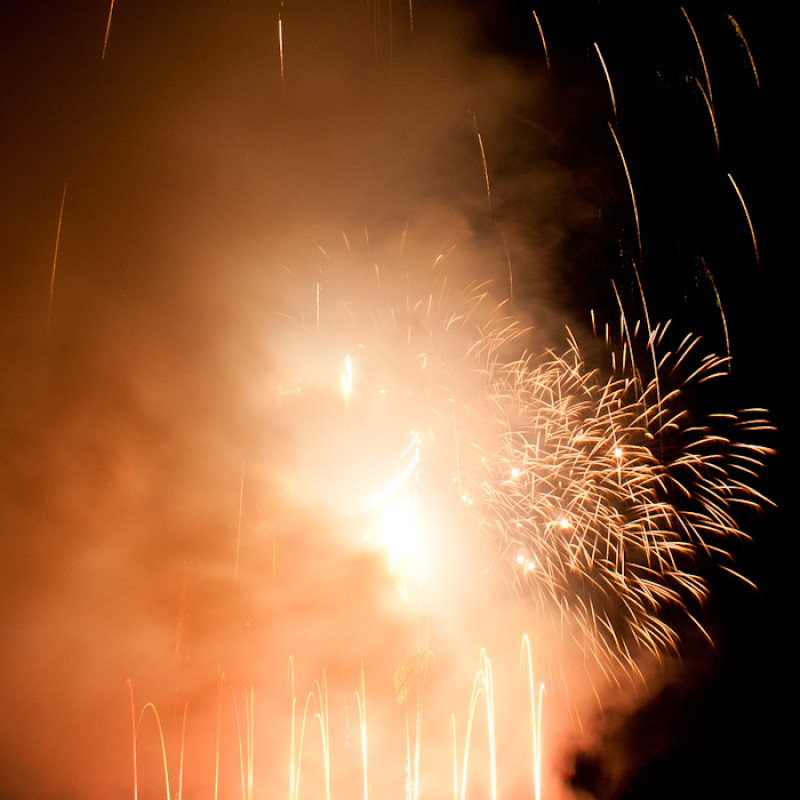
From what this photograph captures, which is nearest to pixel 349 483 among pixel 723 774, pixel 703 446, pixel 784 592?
pixel 703 446

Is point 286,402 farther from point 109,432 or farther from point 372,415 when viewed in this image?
point 109,432

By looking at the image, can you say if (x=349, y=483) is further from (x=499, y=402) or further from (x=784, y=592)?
(x=784, y=592)

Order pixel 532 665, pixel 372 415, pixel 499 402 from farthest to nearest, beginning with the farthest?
pixel 532 665 < pixel 372 415 < pixel 499 402

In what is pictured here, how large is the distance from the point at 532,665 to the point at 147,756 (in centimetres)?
730

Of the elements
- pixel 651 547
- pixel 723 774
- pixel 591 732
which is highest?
pixel 651 547

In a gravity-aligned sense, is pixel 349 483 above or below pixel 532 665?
above

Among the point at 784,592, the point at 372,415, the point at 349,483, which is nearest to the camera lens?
the point at 372,415

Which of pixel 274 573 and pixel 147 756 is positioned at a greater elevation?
pixel 274 573

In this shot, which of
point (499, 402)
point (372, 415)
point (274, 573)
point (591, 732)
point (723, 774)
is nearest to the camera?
point (499, 402)

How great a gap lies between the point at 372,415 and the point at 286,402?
1630mm

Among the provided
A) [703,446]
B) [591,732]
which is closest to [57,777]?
[591,732]

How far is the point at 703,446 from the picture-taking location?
25.7ft

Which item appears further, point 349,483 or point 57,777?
point 57,777

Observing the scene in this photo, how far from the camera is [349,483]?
8586 mm
